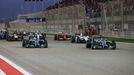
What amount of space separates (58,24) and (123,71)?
7239 cm

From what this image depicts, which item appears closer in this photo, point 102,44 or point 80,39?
point 102,44

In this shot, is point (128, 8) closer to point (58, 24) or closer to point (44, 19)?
point (58, 24)

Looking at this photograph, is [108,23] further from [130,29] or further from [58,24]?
[58,24]

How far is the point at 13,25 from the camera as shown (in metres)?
149

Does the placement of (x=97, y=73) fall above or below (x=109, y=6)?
below

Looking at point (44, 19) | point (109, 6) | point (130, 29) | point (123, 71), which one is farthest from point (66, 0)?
point (123, 71)

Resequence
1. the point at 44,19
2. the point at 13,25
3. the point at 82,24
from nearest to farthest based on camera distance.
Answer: the point at 82,24, the point at 44,19, the point at 13,25

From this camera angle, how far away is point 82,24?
235 ft

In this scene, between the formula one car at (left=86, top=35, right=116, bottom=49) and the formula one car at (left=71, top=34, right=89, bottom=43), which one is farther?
the formula one car at (left=71, top=34, right=89, bottom=43)

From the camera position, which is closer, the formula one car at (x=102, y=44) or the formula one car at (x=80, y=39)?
the formula one car at (x=102, y=44)

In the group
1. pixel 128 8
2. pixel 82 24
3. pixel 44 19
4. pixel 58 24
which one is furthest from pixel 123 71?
pixel 44 19

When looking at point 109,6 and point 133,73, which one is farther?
point 109,6

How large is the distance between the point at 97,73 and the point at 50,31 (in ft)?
262

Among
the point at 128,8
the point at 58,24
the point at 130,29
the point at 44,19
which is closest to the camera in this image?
the point at 130,29
